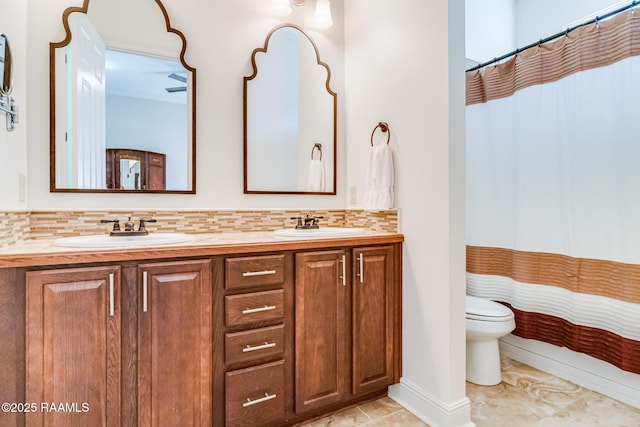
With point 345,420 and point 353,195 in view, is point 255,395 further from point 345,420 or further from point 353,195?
point 353,195

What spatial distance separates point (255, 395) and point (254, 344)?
0.22m

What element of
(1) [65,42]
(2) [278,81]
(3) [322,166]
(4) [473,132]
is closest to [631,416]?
(4) [473,132]

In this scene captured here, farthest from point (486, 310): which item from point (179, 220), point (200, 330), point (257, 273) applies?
point (179, 220)

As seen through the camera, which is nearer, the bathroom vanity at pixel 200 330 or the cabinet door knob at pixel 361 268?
the bathroom vanity at pixel 200 330

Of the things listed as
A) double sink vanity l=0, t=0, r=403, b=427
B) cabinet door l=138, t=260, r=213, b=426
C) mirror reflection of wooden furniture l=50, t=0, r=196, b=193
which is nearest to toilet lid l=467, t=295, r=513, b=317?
double sink vanity l=0, t=0, r=403, b=427

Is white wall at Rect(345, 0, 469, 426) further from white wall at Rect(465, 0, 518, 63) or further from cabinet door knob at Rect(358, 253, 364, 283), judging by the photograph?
white wall at Rect(465, 0, 518, 63)

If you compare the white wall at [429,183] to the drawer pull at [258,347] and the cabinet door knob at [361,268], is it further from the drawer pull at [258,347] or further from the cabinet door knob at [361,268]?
the drawer pull at [258,347]

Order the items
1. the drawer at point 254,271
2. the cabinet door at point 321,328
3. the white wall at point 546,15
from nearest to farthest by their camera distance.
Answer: the drawer at point 254,271 → the cabinet door at point 321,328 → the white wall at point 546,15

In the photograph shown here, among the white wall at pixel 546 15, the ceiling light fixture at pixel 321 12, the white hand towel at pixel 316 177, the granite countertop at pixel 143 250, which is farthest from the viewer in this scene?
the white wall at pixel 546 15

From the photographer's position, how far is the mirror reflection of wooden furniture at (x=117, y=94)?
5.31 feet

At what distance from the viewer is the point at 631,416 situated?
1721 mm

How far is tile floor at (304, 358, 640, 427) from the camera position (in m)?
1.68

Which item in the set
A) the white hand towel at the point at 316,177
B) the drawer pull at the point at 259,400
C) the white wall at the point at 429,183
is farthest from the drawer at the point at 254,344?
the white hand towel at the point at 316,177

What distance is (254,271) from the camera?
58.2 inches
